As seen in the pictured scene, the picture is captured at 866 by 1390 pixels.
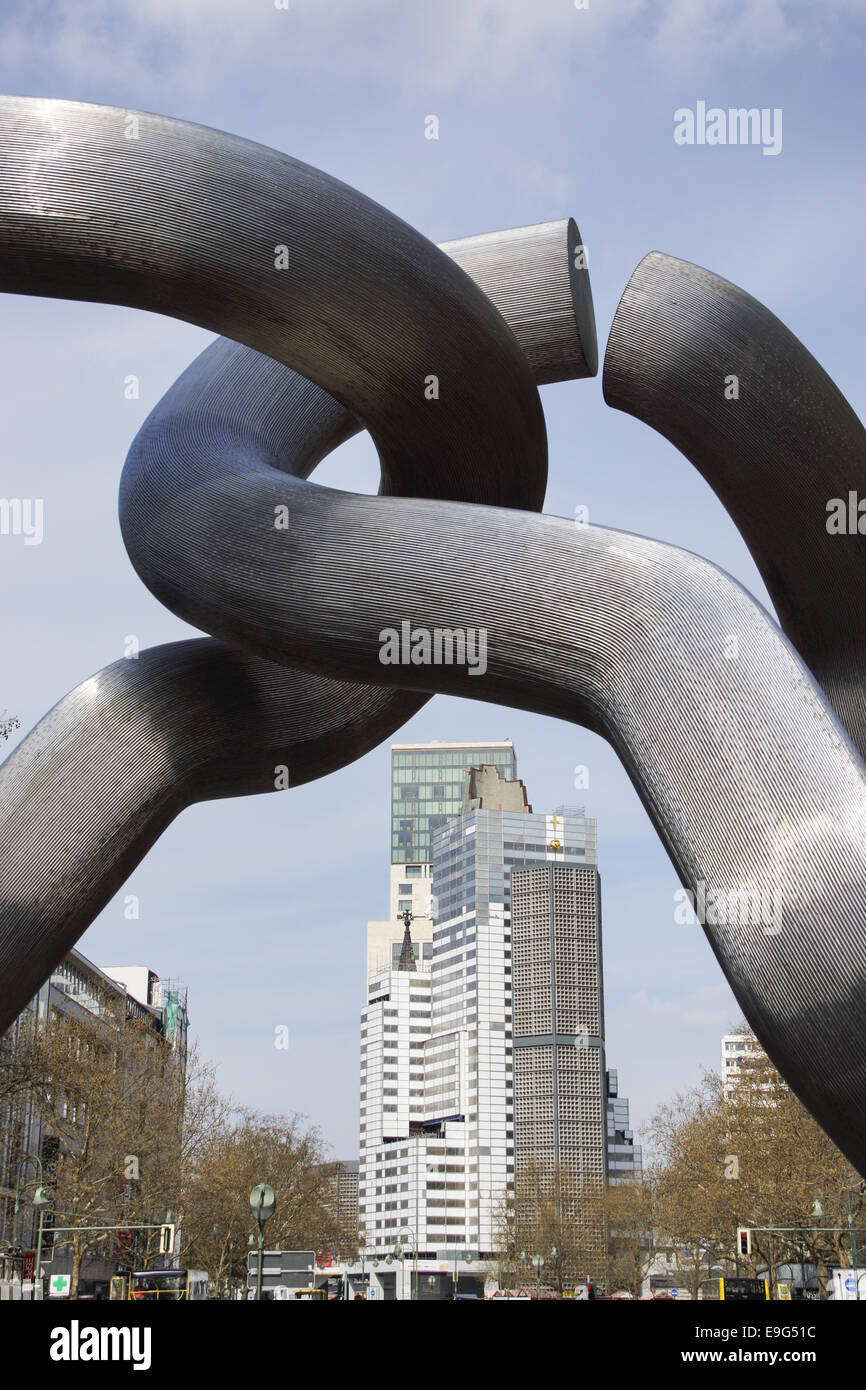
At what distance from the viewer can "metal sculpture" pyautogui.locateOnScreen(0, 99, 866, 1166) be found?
6.38 meters

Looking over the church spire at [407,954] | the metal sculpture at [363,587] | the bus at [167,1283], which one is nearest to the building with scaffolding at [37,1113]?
the bus at [167,1283]

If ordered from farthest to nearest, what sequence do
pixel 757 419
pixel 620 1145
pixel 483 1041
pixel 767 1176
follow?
pixel 620 1145, pixel 483 1041, pixel 767 1176, pixel 757 419

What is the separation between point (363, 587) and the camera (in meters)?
7.48

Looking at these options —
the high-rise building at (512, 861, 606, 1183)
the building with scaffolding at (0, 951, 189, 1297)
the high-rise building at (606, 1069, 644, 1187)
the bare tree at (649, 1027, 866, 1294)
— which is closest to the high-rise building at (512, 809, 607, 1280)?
the high-rise building at (512, 861, 606, 1183)

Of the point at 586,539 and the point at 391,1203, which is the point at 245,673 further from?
the point at 391,1203

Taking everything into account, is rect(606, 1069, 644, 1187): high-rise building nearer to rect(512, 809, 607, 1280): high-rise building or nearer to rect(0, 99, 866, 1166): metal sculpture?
rect(512, 809, 607, 1280): high-rise building

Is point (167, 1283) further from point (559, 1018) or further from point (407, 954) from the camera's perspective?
point (407, 954)

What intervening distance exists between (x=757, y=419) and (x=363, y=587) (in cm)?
285

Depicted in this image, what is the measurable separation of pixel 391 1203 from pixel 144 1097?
106m

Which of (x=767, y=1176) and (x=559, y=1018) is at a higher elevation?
(x=559, y=1018)

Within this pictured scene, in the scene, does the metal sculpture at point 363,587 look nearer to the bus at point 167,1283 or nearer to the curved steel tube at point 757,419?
the curved steel tube at point 757,419

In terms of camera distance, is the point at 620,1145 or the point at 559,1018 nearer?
the point at 559,1018

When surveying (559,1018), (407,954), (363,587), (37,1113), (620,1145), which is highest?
(407,954)

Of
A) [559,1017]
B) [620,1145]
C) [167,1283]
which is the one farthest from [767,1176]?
[620,1145]
